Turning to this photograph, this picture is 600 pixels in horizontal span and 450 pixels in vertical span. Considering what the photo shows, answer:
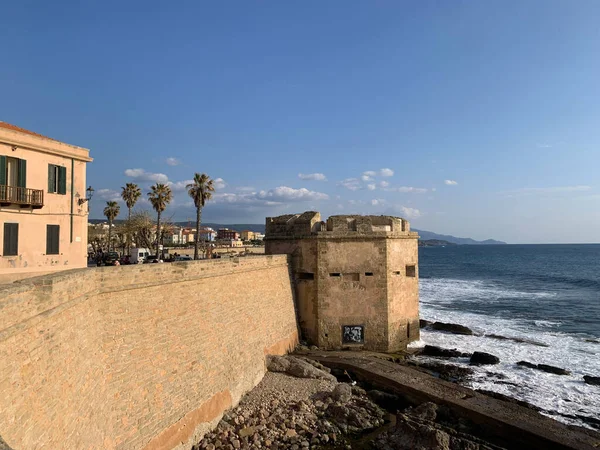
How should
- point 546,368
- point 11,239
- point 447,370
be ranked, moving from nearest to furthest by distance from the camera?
point 11,239
point 447,370
point 546,368

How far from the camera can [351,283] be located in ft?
61.3

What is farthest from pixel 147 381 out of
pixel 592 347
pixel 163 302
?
pixel 592 347

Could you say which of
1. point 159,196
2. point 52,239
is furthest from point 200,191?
point 52,239

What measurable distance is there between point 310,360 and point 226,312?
4.95m

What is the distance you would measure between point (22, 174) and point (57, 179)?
136 centimetres

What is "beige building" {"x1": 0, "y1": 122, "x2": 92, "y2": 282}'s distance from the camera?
14.2 m

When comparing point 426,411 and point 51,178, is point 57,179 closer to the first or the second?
point 51,178

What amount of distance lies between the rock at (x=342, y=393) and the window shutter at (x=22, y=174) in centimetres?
1352

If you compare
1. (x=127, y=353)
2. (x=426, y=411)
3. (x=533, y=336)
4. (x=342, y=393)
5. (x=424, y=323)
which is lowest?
(x=533, y=336)

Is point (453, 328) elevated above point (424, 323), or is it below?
above

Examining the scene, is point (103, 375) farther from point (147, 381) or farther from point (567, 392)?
point (567, 392)

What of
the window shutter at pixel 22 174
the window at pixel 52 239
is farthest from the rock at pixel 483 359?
the window shutter at pixel 22 174

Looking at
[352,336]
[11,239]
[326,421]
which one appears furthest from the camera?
[352,336]

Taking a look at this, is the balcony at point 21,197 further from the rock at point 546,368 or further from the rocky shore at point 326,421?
the rock at point 546,368
